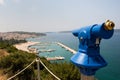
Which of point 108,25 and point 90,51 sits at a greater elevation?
point 108,25

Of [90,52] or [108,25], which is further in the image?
[90,52]

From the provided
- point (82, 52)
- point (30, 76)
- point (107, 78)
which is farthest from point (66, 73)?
point (107, 78)

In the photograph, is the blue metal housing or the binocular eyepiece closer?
the binocular eyepiece

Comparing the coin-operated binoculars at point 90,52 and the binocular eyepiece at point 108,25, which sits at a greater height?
the binocular eyepiece at point 108,25

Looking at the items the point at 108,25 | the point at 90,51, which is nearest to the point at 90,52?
the point at 90,51

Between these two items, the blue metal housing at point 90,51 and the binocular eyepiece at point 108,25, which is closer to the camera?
the binocular eyepiece at point 108,25

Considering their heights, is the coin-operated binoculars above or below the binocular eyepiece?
below

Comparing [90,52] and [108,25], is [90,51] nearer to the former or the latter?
[90,52]

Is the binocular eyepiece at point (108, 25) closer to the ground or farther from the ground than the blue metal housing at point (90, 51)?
farther from the ground

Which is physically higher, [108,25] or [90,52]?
[108,25]

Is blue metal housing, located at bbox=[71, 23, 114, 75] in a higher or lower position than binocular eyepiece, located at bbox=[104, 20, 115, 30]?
lower

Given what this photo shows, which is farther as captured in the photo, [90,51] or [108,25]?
[90,51]
